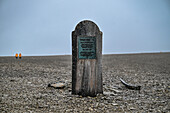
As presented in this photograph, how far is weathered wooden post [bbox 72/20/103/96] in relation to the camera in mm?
6039

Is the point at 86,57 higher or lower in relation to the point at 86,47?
lower

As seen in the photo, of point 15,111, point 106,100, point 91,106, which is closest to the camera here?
point 15,111

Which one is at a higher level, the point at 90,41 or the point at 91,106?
the point at 90,41

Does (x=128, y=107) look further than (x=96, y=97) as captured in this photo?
No

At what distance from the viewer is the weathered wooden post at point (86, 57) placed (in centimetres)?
604

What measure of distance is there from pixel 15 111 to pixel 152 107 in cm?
438

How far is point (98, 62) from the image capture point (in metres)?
6.15

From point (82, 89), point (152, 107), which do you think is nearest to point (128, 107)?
point (152, 107)

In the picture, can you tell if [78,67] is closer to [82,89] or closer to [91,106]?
[82,89]

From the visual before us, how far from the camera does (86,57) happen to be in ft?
19.9

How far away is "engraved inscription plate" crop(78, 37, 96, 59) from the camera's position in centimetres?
602

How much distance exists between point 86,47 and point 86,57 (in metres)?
0.39

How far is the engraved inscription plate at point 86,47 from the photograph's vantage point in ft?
19.8

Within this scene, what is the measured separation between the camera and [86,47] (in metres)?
6.04
